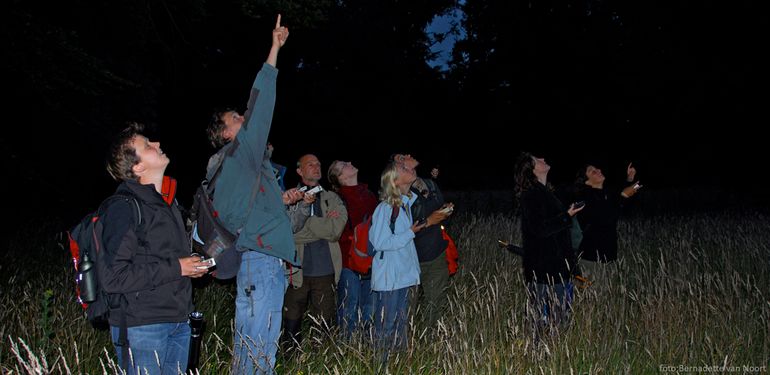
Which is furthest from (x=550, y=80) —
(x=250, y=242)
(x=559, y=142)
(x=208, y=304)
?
(x=250, y=242)

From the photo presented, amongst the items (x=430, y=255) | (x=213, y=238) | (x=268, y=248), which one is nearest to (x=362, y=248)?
(x=430, y=255)

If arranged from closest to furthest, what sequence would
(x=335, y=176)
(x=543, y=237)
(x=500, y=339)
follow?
(x=500, y=339)
(x=543, y=237)
(x=335, y=176)

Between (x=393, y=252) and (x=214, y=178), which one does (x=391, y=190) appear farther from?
(x=214, y=178)

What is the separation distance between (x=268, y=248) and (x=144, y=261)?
67 cm

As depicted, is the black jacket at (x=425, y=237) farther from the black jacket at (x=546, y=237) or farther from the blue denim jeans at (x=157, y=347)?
the blue denim jeans at (x=157, y=347)

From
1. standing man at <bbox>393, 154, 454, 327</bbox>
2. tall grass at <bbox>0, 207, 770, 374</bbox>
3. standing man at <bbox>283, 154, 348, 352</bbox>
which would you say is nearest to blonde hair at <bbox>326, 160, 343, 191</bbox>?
standing man at <bbox>283, 154, 348, 352</bbox>

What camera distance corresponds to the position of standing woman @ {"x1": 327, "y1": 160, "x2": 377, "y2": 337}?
553 cm

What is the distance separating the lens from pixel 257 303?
3258mm

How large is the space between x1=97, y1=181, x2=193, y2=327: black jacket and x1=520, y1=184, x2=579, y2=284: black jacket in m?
2.95

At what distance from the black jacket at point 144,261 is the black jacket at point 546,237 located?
9.69 ft

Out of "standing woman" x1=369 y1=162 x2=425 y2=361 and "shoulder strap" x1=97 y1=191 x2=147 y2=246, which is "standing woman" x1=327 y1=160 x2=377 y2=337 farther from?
"shoulder strap" x1=97 y1=191 x2=147 y2=246

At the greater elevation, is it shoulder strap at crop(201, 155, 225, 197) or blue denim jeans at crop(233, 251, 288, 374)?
shoulder strap at crop(201, 155, 225, 197)

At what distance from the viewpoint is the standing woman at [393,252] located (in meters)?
4.60

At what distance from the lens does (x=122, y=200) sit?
9.08 feet
